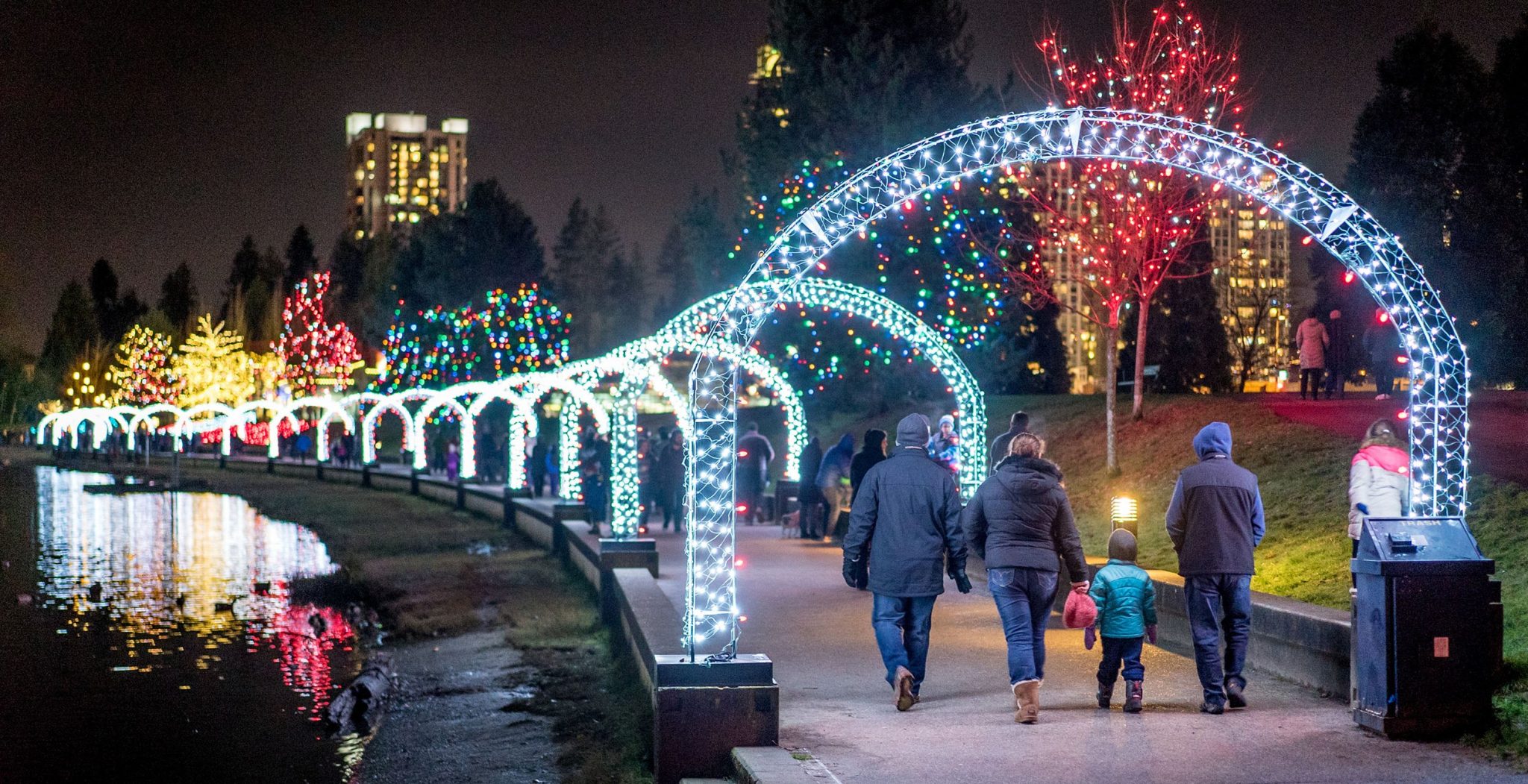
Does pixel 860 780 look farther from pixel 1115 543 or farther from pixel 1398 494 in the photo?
pixel 1398 494

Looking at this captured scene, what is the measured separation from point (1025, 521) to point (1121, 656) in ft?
3.54

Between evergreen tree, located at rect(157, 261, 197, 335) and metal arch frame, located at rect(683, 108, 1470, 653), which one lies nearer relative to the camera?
metal arch frame, located at rect(683, 108, 1470, 653)

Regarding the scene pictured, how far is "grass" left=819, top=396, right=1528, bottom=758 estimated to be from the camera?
36.8 feet

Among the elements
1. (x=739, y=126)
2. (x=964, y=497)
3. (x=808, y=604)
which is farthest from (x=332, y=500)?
(x=808, y=604)

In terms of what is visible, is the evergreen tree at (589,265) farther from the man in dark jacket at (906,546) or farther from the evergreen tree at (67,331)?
the man in dark jacket at (906,546)

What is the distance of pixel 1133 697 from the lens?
9.41 metres

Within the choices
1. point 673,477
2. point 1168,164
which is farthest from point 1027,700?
point 673,477

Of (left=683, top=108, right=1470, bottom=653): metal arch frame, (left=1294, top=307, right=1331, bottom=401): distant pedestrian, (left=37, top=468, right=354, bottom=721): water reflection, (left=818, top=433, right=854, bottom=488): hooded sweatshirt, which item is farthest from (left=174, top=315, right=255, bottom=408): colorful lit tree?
(left=683, top=108, right=1470, bottom=653): metal arch frame

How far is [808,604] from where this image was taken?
49.9ft

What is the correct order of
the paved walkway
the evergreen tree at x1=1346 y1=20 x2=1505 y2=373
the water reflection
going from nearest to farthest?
the paved walkway, the water reflection, the evergreen tree at x1=1346 y1=20 x2=1505 y2=373

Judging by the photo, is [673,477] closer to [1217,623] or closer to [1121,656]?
[1121,656]

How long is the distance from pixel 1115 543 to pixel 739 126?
3204 centimetres

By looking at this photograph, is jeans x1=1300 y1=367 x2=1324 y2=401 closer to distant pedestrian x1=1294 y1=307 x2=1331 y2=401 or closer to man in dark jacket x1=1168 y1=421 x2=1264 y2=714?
distant pedestrian x1=1294 y1=307 x2=1331 y2=401

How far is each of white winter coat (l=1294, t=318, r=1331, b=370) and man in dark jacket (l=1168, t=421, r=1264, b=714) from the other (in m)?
15.8
